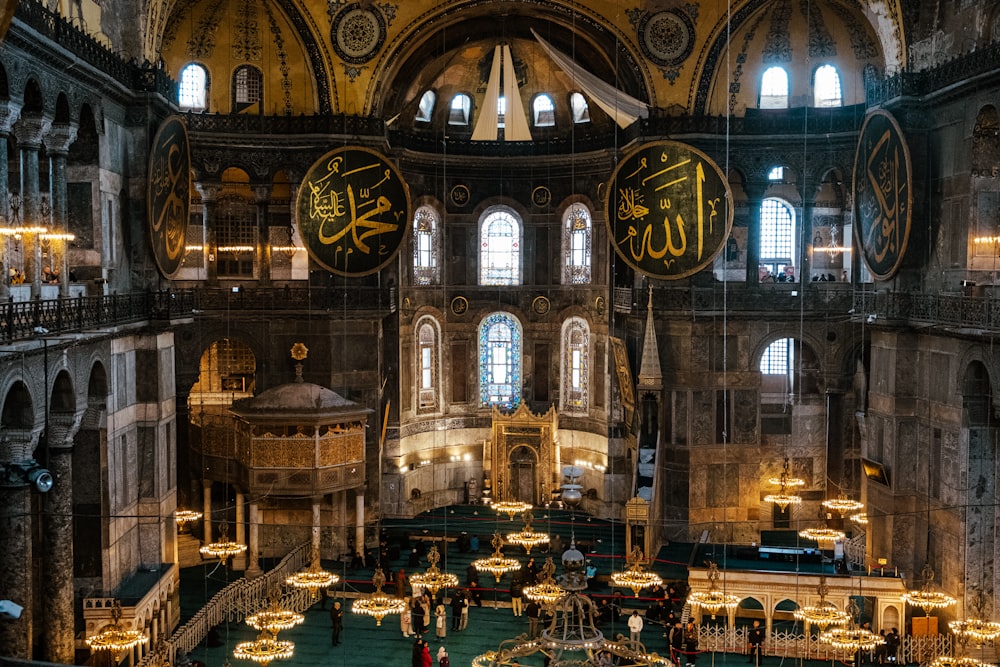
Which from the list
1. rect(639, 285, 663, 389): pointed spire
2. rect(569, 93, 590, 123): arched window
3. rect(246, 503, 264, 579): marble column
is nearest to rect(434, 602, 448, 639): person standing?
rect(246, 503, 264, 579): marble column

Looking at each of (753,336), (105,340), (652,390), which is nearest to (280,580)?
(105,340)

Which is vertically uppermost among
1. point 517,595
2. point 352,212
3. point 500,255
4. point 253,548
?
point 352,212

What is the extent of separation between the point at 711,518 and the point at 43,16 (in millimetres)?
15031

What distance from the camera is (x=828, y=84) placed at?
23.7 m

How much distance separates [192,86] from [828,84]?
40.0 feet

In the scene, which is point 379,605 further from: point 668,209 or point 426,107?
point 426,107

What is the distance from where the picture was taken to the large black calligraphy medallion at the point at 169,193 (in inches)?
690

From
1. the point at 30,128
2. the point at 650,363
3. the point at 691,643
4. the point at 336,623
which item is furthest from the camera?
the point at 650,363

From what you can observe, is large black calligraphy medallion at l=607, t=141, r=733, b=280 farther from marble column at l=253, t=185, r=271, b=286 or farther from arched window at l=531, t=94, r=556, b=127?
arched window at l=531, t=94, r=556, b=127

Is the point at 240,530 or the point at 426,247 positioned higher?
the point at 426,247

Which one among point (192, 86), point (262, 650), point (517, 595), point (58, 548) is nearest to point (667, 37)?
point (192, 86)

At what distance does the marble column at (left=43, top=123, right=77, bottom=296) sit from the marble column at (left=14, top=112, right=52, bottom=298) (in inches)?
26.7

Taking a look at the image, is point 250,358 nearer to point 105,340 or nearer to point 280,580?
point 280,580

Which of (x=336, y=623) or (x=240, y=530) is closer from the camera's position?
(x=336, y=623)
